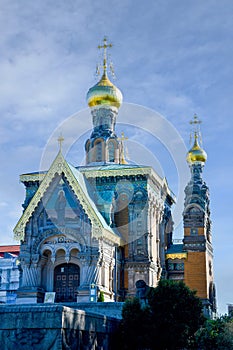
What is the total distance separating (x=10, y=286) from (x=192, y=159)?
59.1ft

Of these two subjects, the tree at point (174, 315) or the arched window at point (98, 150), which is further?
the arched window at point (98, 150)

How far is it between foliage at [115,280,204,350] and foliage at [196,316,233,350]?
415 mm

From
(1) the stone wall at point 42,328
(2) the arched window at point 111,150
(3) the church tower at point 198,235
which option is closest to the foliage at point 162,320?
(1) the stone wall at point 42,328

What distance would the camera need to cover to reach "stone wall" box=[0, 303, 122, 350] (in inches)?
719

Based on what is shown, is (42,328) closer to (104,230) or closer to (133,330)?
(133,330)

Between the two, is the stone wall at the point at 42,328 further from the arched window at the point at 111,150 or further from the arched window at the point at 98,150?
the arched window at the point at 111,150

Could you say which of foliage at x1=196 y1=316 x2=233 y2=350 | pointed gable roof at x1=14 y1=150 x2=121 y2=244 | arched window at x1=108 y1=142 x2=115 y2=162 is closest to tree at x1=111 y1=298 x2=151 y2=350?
foliage at x1=196 y1=316 x2=233 y2=350

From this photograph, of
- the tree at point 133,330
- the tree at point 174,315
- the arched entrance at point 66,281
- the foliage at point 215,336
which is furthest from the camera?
the arched entrance at point 66,281

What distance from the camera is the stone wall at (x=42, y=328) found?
18.2 m

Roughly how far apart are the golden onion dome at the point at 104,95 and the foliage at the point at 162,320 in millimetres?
21974

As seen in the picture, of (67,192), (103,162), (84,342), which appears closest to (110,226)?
(67,192)

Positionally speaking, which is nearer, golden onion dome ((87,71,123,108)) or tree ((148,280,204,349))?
tree ((148,280,204,349))

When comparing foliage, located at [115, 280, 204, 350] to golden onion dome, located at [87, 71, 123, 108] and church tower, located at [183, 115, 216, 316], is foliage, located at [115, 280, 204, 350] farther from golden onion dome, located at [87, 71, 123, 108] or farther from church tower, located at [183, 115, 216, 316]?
golden onion dome, located at [87, 71, 123, 108]

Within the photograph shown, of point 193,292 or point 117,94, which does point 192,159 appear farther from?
point 193,292
